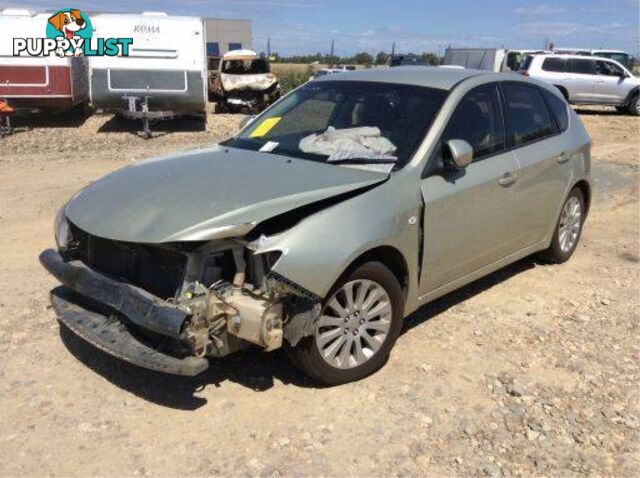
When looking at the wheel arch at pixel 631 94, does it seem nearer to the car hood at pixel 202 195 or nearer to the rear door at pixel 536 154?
the rear door at pixel 536 154

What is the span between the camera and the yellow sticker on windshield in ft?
16.1

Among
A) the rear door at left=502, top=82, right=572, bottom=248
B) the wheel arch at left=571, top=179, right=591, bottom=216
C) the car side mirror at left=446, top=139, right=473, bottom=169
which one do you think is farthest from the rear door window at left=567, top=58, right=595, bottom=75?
the car side mirror at left=446, top=139, right=473, bottom=169

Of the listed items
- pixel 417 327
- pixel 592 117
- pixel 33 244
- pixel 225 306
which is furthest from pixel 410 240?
pixel 592 117

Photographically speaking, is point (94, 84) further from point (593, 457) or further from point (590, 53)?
point (590, 53)

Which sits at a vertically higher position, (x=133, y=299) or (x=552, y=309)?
(x=133, y=299)

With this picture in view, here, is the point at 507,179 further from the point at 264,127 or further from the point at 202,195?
the point at 202,195

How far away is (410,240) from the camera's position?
3941 mm

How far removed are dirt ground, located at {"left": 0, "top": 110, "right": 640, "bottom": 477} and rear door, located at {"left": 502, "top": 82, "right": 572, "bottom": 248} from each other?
0.62m

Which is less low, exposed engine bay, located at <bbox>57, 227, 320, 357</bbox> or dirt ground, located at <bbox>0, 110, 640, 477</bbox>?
exposed engine bay, located at <bbox>57, 227, 320, 357</bbox>

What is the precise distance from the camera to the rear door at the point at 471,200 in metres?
4.16

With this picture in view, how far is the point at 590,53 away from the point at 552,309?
80.9 feet

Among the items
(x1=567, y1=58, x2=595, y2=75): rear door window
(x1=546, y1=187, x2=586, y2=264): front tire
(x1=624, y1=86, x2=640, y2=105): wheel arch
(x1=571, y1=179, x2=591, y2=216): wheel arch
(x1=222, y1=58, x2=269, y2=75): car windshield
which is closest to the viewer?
(x1=546, y1=187, x2=586, y2=264): front tire

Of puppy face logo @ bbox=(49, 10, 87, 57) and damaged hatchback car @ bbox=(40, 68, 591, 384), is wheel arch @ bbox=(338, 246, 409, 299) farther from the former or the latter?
puppy face logo @ bbox=(49, 10, 87, 57)

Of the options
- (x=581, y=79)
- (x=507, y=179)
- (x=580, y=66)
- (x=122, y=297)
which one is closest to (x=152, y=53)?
(x=507, y=179)
